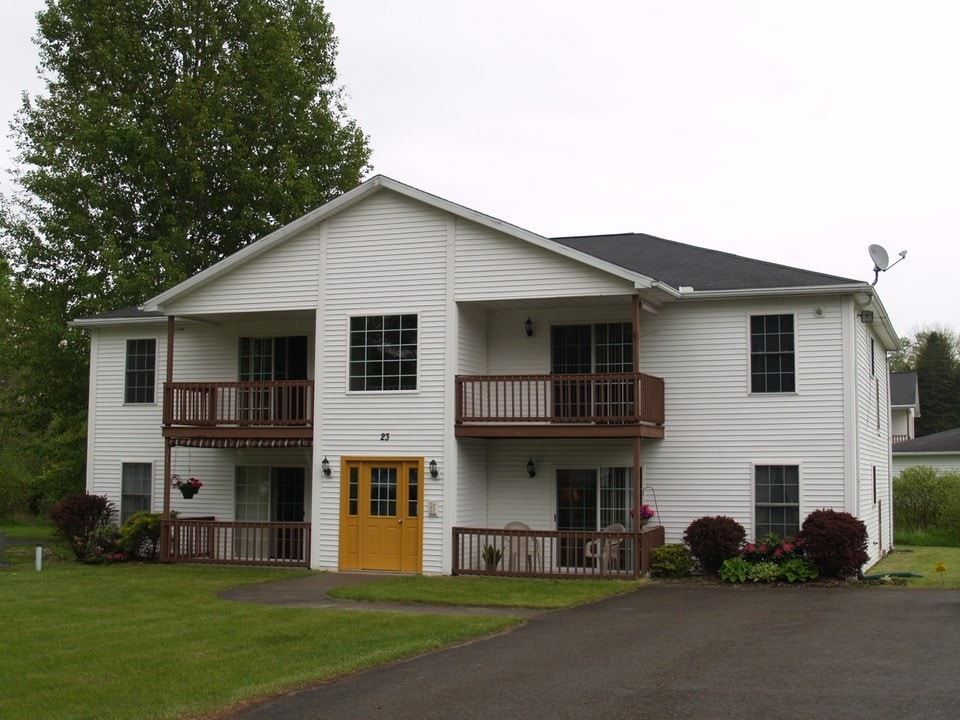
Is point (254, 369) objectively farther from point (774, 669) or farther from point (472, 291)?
point (774, 669)

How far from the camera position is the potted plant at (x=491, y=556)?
20.7m

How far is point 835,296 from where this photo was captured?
20312mm

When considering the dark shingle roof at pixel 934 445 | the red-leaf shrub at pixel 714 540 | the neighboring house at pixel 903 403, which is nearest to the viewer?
the red-leaf shrub at pixel 714 540

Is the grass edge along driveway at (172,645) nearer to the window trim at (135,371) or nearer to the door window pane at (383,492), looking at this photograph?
the door window pane at (383,492)

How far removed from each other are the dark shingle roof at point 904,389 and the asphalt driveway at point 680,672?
147 feet

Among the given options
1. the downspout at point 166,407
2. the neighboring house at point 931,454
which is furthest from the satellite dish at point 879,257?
the neighboring house at point 931,454

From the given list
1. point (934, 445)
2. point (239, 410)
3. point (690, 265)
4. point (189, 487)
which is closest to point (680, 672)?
point (690, 265)

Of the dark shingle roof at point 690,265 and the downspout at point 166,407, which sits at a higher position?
the dark shingle roof at point 690,265

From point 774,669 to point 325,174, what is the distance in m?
26.7

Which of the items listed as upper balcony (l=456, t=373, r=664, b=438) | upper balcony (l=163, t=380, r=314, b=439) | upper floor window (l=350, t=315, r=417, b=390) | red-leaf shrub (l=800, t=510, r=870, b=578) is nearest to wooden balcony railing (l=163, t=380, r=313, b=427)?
upper balcony (l=163, t=380, r=314, b=439)

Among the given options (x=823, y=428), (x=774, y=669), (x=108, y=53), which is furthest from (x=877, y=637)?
(x=108, y=53)

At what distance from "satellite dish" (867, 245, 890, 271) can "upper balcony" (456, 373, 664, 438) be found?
4.95 m

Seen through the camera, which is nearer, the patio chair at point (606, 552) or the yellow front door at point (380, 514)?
the patio chair at point (606, 552)

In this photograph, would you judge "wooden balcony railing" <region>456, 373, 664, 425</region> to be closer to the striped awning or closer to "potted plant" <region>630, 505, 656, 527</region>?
"potted plant" <region>630, 505, 656, 527</region>
